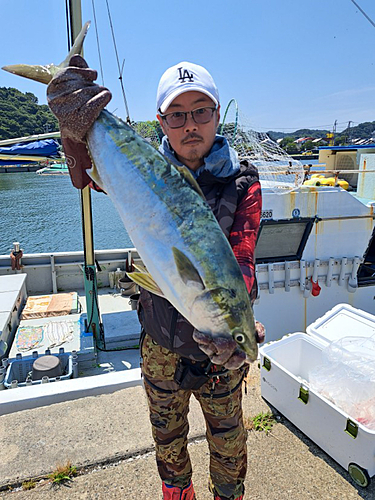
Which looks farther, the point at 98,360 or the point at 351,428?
the point at 98,360

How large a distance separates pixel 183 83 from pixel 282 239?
5.01 meters

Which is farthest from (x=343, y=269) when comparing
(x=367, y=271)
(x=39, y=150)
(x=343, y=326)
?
(x=39, y=150)

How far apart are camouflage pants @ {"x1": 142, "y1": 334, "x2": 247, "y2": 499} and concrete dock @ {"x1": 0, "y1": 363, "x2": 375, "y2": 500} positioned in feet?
1.64

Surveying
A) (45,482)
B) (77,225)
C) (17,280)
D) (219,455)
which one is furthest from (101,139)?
(77,225)

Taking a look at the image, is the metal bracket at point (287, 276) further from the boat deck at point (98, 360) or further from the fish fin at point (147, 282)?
the fish fin at point (147, 282)

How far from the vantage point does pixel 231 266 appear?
4.68ft

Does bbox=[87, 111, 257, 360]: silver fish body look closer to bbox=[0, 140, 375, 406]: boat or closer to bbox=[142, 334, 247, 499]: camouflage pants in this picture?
bbox=[142, 334, 247, 499]: camouflage pants

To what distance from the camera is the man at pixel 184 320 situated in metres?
1.78

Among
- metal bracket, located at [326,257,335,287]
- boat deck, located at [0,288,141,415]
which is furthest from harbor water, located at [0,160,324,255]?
boat deck, located at [0,288,141,415]

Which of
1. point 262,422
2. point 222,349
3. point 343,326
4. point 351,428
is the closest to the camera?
point 222,349

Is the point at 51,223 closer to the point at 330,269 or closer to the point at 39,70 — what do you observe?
the point at 330,269

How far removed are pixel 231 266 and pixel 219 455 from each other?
1.16m

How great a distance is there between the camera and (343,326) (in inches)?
147

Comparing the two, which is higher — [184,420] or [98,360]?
[184,420]
